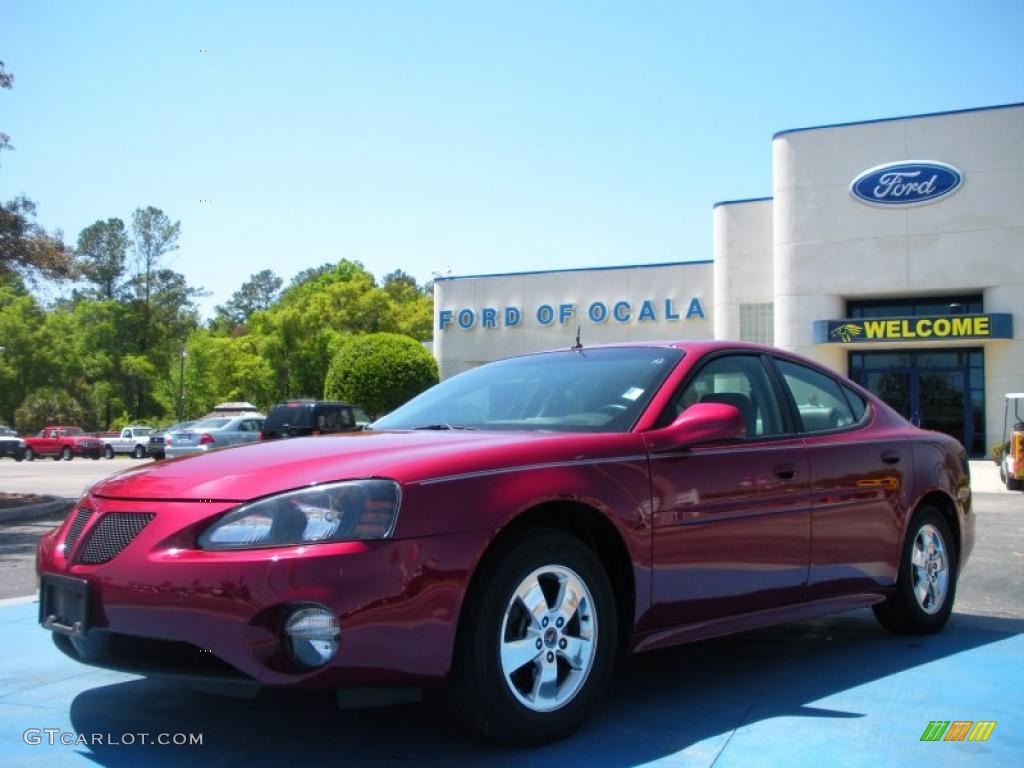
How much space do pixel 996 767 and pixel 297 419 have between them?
20.3 meters

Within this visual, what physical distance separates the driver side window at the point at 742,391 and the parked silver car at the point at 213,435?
24.1 metres

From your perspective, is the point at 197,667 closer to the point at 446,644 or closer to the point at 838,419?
the point at 446,644

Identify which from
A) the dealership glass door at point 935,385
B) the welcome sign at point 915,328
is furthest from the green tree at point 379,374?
the dealership glass door at point 935,385

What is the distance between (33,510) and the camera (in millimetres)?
14219

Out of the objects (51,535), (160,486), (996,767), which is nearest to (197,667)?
(160,486)

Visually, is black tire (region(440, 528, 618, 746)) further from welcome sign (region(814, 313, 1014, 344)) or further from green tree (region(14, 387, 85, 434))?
green tree (region(14, 387, 85, 434))

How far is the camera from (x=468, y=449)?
372 centimetres

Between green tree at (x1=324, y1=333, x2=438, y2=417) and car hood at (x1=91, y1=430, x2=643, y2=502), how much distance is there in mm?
31604

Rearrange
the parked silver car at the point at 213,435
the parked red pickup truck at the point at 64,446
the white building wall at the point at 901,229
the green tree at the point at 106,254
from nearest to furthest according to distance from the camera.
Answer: the parked silver car at the point at 213,435
the white building wall at the point at 901,229
the parked red pickup truck at the point at 64,446
the green tree at the point at 106,254

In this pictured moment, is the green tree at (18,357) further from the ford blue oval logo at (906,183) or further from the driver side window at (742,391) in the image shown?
the driver side window at (742,391)

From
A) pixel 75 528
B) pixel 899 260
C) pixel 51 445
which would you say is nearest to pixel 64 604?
pixel 75 528

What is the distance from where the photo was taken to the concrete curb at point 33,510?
13.7 m

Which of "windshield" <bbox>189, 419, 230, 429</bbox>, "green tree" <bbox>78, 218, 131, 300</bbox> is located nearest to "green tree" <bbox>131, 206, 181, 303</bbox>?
"green tree" <bbox>78, 218, 131, 300</bbox>

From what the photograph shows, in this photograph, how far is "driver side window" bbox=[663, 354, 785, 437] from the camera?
15.2ft
